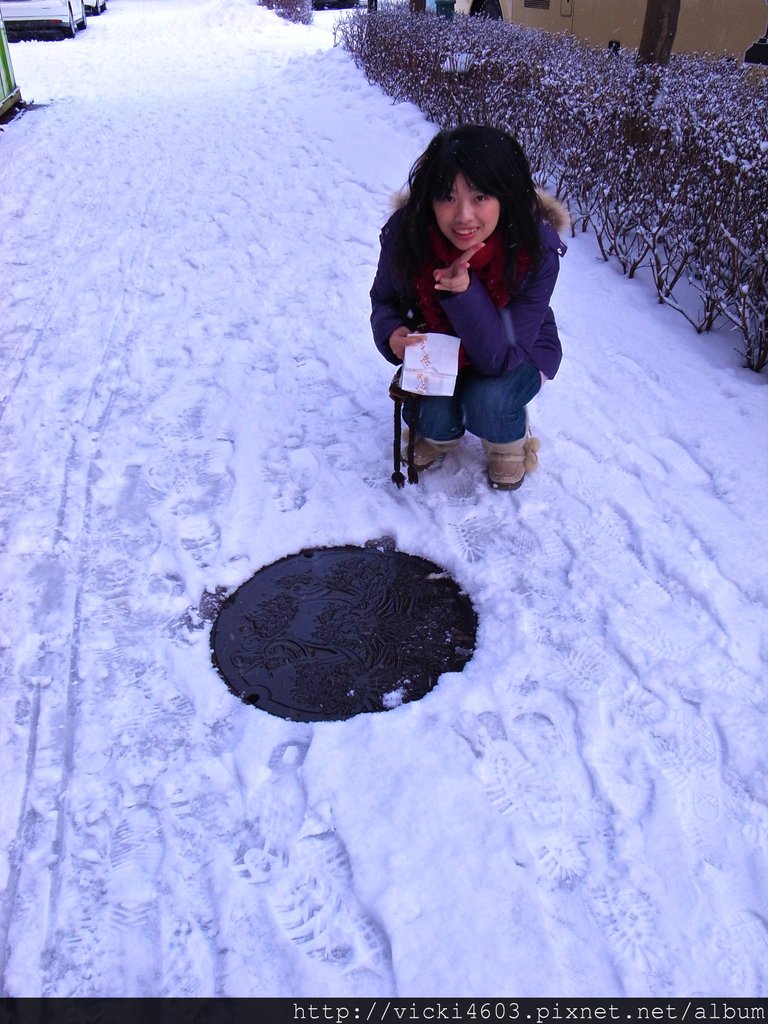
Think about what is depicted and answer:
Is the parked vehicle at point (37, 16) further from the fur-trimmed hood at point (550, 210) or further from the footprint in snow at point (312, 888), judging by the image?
the footprint in snow at point (312, 888)

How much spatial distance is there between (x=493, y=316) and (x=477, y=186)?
413mm

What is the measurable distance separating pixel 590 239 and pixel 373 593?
3582 millimetres

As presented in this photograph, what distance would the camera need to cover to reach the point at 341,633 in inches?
93.8

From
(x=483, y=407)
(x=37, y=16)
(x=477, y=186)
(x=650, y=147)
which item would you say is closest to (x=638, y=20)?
(x=650, y=147)

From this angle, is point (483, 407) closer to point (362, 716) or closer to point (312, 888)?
point (362, 716)

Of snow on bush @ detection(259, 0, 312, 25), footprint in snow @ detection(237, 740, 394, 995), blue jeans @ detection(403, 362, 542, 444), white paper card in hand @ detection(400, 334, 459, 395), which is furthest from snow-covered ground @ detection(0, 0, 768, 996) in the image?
snow on bush @ detection(259, 0, 312, 25)

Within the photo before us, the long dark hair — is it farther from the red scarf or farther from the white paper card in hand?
the white paper card in hand

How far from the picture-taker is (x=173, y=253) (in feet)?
16.8

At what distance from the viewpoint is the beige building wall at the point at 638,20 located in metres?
7.80

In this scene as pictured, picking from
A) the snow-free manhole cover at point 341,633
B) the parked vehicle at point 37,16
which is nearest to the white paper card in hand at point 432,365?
the snow-free manhole cover at point 341,633

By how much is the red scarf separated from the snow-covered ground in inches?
29.0

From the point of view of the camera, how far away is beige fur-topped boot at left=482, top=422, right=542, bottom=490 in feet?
9.45

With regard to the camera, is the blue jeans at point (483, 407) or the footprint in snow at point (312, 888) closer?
the footprint in snow at point (312, 888)
